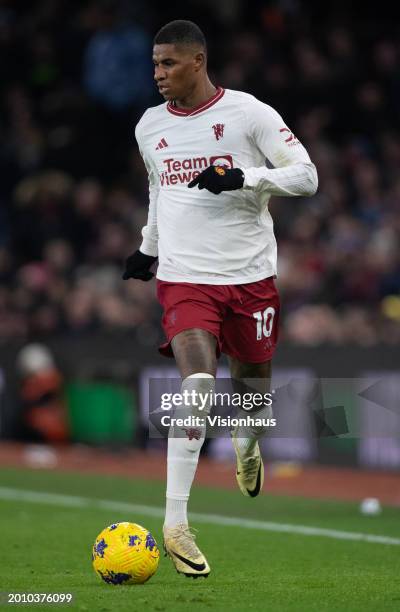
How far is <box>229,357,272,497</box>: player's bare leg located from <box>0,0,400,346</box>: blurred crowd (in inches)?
264

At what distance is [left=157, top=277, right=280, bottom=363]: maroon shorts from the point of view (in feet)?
23.1

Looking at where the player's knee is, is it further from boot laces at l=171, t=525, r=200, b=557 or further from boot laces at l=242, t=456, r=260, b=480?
boot laces at l=242, t=456, r=260, b=480

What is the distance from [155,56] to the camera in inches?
279

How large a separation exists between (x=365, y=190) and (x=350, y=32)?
3.94m

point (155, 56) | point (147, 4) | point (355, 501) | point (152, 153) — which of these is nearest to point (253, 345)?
point (152, 153)

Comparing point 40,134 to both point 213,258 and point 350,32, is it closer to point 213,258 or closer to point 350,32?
point 350,32

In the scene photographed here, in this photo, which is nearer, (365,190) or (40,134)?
(365,190)

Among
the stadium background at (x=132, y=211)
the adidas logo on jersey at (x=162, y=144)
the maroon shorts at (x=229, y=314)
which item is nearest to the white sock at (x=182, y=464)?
the maroon shorts at (x=229, y=314)

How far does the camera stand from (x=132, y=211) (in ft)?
59.6

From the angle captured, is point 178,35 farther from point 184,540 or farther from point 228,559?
point 228,559

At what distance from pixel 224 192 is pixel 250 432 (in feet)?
4.94

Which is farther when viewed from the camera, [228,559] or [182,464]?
[228,559]

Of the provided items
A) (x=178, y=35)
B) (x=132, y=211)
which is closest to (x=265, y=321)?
(x=178, y=35)

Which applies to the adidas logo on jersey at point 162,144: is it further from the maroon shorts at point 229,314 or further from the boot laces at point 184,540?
the boot laces at point 184,540
